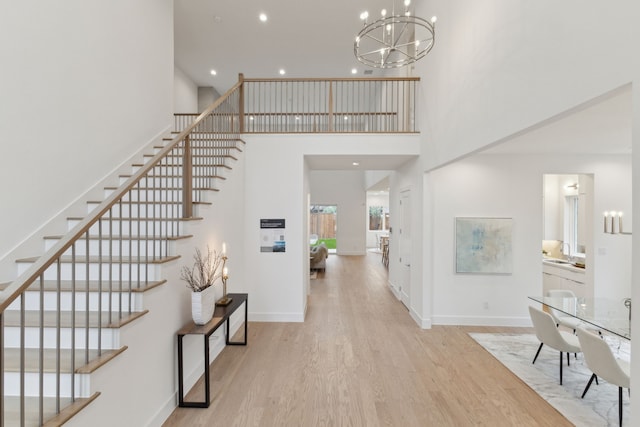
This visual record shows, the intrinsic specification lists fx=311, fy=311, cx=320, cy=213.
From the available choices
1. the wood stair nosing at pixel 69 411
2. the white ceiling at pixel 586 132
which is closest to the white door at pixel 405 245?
the white ceiling at pixel 586 132

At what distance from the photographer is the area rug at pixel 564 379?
9.23 ft

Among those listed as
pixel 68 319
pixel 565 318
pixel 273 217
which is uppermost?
pixel 273 217

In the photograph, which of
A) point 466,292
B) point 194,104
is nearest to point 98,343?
point 466,292

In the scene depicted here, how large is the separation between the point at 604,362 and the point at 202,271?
3.70 metres

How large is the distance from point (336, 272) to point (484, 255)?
5.34 meters

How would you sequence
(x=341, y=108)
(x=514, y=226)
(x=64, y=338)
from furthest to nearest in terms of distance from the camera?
(x=341, y=108) → (x=514, y=226) → (x=64, y=338)

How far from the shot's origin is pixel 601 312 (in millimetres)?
3264

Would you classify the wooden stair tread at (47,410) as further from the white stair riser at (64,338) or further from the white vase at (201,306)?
the white vase at (201,306)

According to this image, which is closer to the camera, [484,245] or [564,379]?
[564,379]

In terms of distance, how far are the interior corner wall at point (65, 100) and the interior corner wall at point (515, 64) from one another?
4220 millimetres

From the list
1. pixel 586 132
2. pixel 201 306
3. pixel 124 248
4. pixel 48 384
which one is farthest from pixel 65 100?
pixel 586 132

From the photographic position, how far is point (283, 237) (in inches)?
205

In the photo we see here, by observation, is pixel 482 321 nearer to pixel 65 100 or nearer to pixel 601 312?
pixel 601 312

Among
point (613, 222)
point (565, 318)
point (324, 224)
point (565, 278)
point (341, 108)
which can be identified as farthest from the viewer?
point (324, 224)
